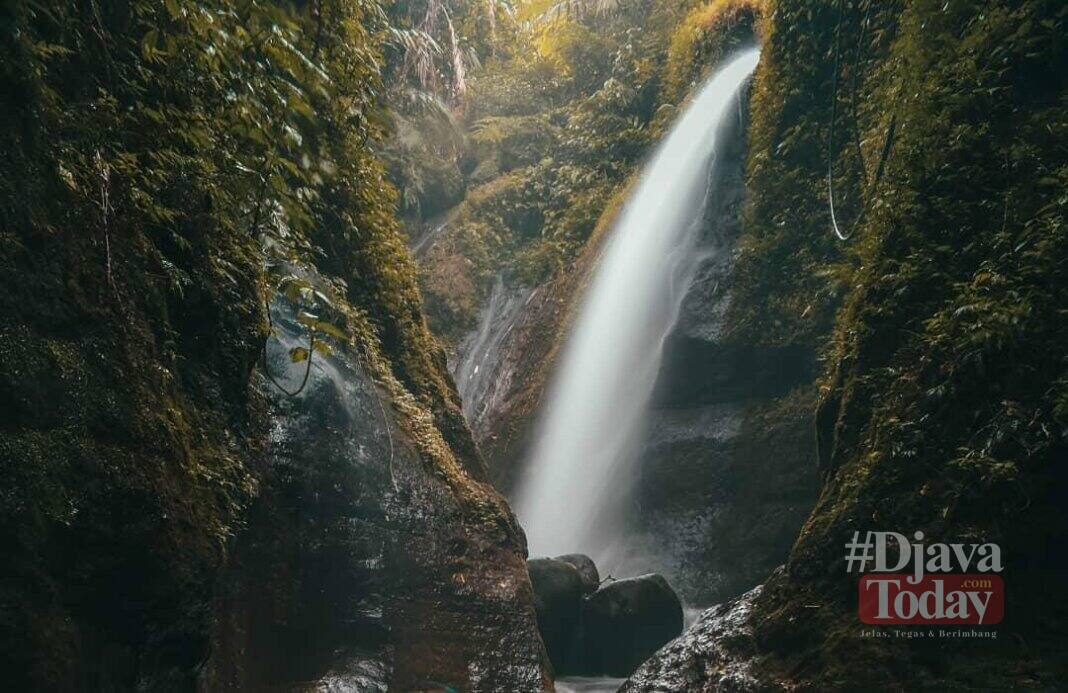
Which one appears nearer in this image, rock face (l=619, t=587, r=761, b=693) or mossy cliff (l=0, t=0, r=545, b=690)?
mossy cliff (l=0, t=0, r=545, b=690)

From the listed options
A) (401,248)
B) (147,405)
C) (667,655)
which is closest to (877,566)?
(667,655)

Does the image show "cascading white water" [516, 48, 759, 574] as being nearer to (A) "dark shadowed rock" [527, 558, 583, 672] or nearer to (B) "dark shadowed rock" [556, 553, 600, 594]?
(B) "dark shadowed rock" [556, 553, 600, 594]

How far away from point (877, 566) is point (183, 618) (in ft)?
11.7

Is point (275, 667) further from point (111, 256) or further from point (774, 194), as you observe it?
Result: point (774, 194)

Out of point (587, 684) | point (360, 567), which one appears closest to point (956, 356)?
point (360, 567)

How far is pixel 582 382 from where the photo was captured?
11680 mm

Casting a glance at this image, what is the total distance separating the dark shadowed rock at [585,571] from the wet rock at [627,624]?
14.3 inches

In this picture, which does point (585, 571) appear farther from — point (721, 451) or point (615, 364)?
point (615, 364)

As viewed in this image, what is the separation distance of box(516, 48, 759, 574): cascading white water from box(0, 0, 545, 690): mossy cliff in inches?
155

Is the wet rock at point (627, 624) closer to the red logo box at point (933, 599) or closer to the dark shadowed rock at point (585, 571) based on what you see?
the dark shadowed rock at point (585, 571)

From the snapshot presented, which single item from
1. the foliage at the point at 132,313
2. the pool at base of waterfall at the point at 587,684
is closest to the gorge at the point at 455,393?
the foliage at the point at 132,313

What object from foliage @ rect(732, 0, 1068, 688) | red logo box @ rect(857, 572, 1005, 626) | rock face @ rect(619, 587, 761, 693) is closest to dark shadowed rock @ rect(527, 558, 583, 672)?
rock face @ rect(619, 587, 761, 693)

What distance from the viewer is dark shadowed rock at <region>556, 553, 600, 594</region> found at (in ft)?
26.4

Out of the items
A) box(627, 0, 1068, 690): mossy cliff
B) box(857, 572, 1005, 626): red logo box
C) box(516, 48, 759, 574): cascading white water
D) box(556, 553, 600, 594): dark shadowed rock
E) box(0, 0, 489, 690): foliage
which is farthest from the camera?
box(516, 48, 759, 574): cascading white water
